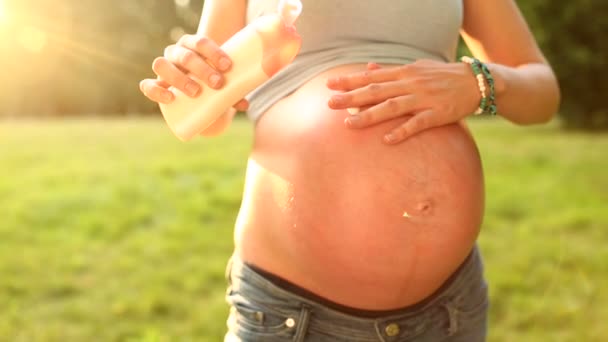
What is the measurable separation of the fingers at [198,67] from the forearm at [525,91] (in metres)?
0.47

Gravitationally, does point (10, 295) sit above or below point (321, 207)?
below

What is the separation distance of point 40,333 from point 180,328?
46 centimetres

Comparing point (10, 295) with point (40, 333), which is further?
point (10, 295)

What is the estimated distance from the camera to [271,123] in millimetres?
1122

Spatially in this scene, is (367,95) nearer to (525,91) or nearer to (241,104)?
(241,104)

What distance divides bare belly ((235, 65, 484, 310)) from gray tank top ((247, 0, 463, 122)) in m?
0.08

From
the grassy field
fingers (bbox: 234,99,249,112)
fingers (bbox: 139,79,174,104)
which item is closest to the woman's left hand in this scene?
fingers (bbox: 234,99,249,112)

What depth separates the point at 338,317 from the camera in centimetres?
104

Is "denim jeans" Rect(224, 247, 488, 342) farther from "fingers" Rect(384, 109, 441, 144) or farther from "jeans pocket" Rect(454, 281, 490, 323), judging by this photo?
"fingers" Rect(384, 109, 441, 144)

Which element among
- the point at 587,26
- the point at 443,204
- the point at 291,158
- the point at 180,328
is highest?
the point at 291,158

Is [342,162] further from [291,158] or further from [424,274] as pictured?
[424,274]

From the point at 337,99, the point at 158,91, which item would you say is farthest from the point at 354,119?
the point at 158,91

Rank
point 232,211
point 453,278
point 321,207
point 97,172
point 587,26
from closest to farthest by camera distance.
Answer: point 321,207, point 453,278, point 232,211, point 97,172, point 587,26

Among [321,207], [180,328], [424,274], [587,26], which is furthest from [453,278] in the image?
[587,26]
